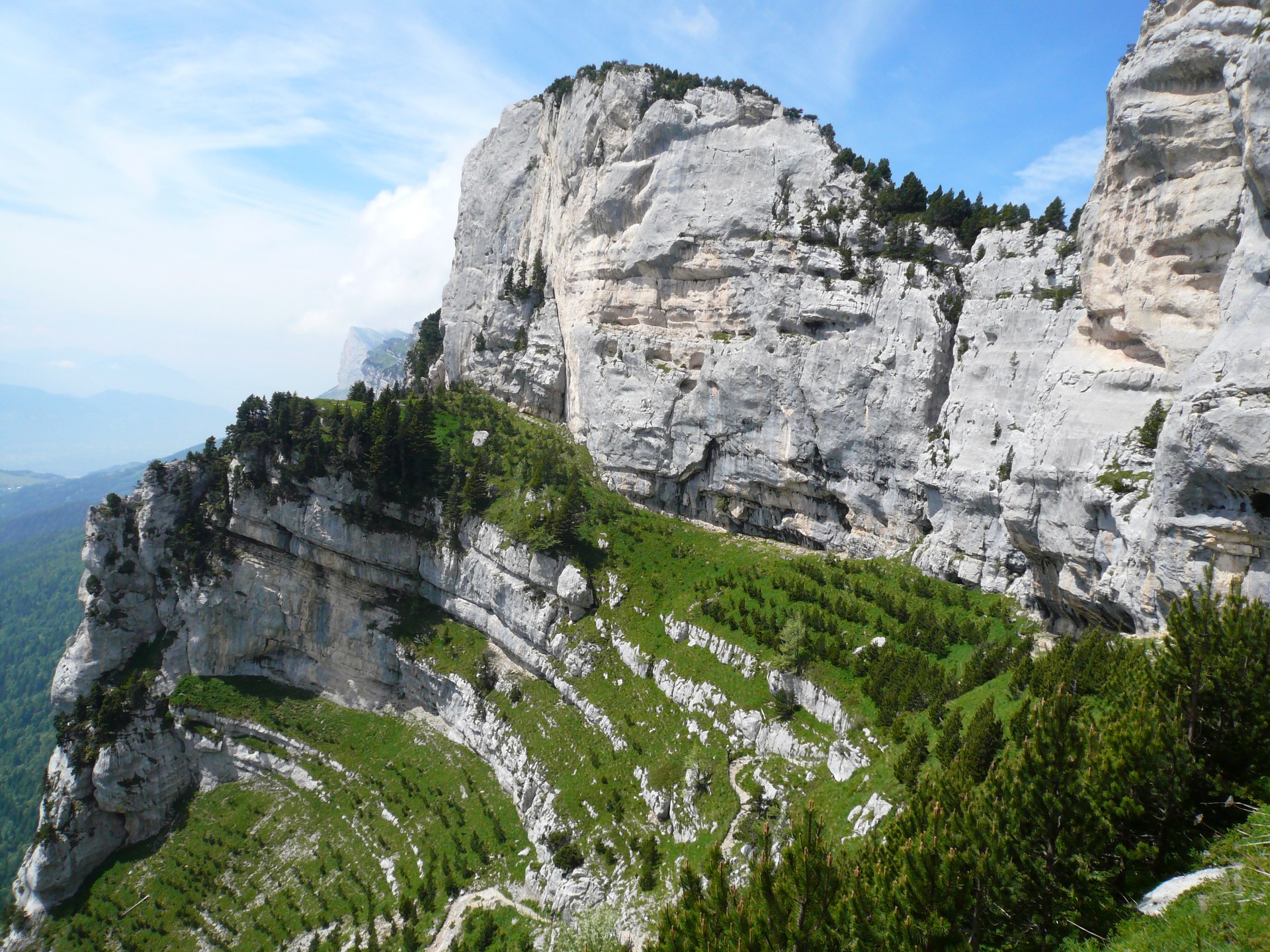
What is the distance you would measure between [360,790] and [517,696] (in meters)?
12.2

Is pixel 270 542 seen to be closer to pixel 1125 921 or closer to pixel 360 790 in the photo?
pixel 360 790

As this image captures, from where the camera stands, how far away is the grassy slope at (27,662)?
8888cm

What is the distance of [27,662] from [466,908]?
508 ft

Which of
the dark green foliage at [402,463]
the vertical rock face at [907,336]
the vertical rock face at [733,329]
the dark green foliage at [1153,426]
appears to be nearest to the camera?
the vertical rock face at [907,336]

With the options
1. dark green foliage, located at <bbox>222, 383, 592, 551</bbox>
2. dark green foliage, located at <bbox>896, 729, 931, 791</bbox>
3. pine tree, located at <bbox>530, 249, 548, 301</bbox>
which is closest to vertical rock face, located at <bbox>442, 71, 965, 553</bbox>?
pine tree, located at <bbox>530, 249, 548, 301</bbox>

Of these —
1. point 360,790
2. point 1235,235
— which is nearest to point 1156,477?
point 1235,235

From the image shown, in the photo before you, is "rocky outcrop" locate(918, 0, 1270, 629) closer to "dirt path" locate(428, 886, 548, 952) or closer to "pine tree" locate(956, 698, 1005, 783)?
"pine tree" locate(956, 698, 1005, 783)

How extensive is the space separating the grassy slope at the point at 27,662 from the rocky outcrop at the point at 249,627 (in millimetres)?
47572

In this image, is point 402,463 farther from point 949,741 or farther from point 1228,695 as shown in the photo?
point 1228,695

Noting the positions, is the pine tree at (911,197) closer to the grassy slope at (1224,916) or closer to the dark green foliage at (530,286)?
the dark green foliage at (530,286)

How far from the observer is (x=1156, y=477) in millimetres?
21641

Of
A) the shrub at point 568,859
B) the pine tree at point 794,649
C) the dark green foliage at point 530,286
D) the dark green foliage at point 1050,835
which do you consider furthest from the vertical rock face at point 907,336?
the shrub at point 568,859

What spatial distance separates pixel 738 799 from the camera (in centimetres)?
2728

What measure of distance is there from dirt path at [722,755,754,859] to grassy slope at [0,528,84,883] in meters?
97.3
